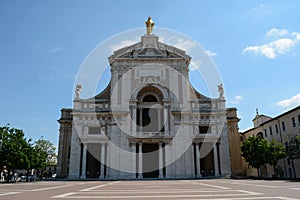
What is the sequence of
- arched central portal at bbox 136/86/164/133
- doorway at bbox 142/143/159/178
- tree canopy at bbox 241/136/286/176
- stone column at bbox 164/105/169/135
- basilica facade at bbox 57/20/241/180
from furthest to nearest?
arched central portal at bbox 136/86/164/133 → stone column at bbox 164/105/169/135 → doorway at bbox 142/143/159/178 → basilica facade at bbox 57/20/241/180 → tree canopy at bbox 241/136/286/176

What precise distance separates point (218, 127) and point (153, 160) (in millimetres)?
11596

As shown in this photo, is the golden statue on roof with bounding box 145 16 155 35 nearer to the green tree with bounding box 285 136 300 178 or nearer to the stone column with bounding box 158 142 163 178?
the stone column with bounding box 158 142 163 178

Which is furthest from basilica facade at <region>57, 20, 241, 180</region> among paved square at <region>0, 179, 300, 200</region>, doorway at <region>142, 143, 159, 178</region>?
paved square at <region>0, 179, 300, 200</region>

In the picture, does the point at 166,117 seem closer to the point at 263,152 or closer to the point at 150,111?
the point at 150,111

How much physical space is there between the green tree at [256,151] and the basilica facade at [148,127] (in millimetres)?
3965

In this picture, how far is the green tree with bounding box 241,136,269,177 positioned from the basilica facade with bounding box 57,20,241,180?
3.97 metres

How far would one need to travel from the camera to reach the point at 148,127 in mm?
42406

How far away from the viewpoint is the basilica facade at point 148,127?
38.8 metres

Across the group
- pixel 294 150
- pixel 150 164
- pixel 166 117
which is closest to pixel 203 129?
pixel 166 117

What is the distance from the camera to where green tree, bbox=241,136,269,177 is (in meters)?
34.8

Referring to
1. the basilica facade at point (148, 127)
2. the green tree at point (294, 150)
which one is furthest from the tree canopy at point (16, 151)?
the green tree at point (294, 150)

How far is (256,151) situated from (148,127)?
16702 mm

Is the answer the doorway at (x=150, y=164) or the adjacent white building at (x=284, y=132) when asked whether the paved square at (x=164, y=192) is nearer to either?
the doorway at (x=150, y=164)

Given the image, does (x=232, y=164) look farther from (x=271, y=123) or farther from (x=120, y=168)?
(x=120, y=168)
